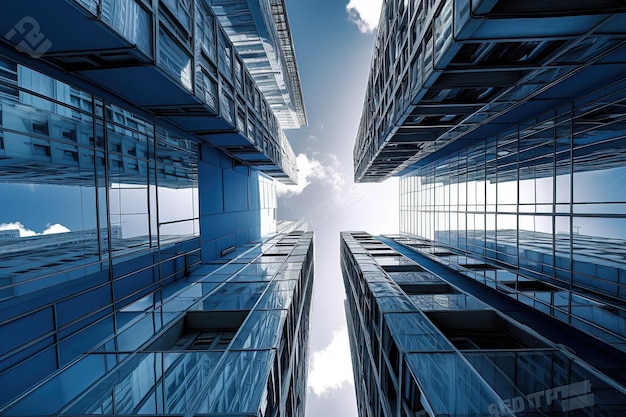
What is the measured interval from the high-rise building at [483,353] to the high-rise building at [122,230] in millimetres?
3389

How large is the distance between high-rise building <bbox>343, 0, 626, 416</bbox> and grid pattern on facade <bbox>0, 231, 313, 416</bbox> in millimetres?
3531

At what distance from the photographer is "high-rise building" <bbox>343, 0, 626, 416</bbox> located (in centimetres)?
562

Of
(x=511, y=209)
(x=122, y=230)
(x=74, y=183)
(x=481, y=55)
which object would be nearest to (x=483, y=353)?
(x=481, y=55)

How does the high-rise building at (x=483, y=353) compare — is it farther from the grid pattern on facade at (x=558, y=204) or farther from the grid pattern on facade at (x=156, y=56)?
the grid pattern on facade at (x=156, y=56)

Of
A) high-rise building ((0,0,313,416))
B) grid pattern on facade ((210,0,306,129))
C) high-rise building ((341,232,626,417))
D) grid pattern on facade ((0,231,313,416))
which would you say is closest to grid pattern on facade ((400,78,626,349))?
high-rise building ((341,232,626,417))

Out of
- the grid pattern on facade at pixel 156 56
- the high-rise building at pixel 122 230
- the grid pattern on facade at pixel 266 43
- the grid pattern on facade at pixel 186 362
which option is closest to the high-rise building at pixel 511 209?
the grid pattern on facade at pixel 186 362

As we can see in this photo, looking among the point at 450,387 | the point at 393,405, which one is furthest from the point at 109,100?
the point at 393,405

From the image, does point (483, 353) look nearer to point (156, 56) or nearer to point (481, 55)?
point (481, 55)

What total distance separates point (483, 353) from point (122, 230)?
37.1 feet

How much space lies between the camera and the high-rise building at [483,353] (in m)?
5.29

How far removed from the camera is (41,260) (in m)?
8.45

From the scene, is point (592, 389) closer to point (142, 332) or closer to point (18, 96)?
point (142, 332)

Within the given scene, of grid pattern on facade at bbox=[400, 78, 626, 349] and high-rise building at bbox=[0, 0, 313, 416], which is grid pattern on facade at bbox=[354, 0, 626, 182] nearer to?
grid pattern on facade at bbox=[400, 78, 626, 349]

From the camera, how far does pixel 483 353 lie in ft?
21.8
